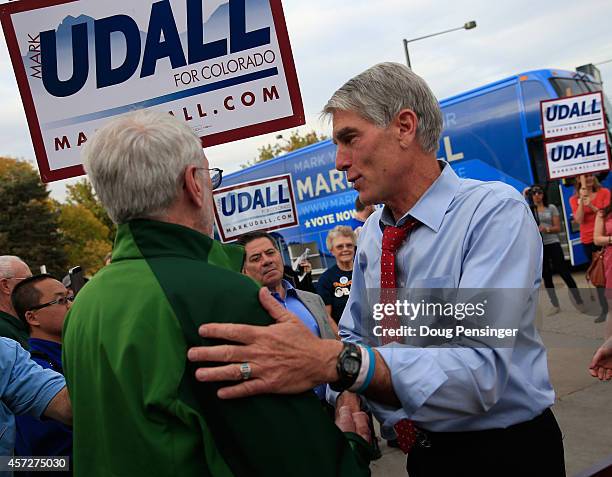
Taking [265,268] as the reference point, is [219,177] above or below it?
above

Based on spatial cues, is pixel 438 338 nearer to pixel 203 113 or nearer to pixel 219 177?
pixel 219 177

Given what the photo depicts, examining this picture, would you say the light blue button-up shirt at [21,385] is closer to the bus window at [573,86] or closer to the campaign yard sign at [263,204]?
the campaign yard sign at [263,204]

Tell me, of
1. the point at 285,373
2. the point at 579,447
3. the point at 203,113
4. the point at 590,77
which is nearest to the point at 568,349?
the point at 579,447

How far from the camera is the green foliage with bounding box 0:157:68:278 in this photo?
1737 inches

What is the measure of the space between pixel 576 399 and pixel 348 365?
4.55 meters

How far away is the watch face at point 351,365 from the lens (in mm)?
1448

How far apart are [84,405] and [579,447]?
387cm

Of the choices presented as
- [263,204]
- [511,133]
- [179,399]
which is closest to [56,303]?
[179,399]

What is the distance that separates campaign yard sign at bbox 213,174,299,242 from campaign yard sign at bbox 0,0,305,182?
354 cm

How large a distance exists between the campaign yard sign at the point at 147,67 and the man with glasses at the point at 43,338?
783 millimetres

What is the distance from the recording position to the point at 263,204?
22.7 ft

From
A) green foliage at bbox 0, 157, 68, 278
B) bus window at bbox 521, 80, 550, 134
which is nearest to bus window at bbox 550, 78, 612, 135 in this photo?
bus window at bbox 521, 80, 550, 134

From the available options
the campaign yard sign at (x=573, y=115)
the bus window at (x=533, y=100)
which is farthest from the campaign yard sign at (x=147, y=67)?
the bus window at (x=533, y=100)

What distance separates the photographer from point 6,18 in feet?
9.88
